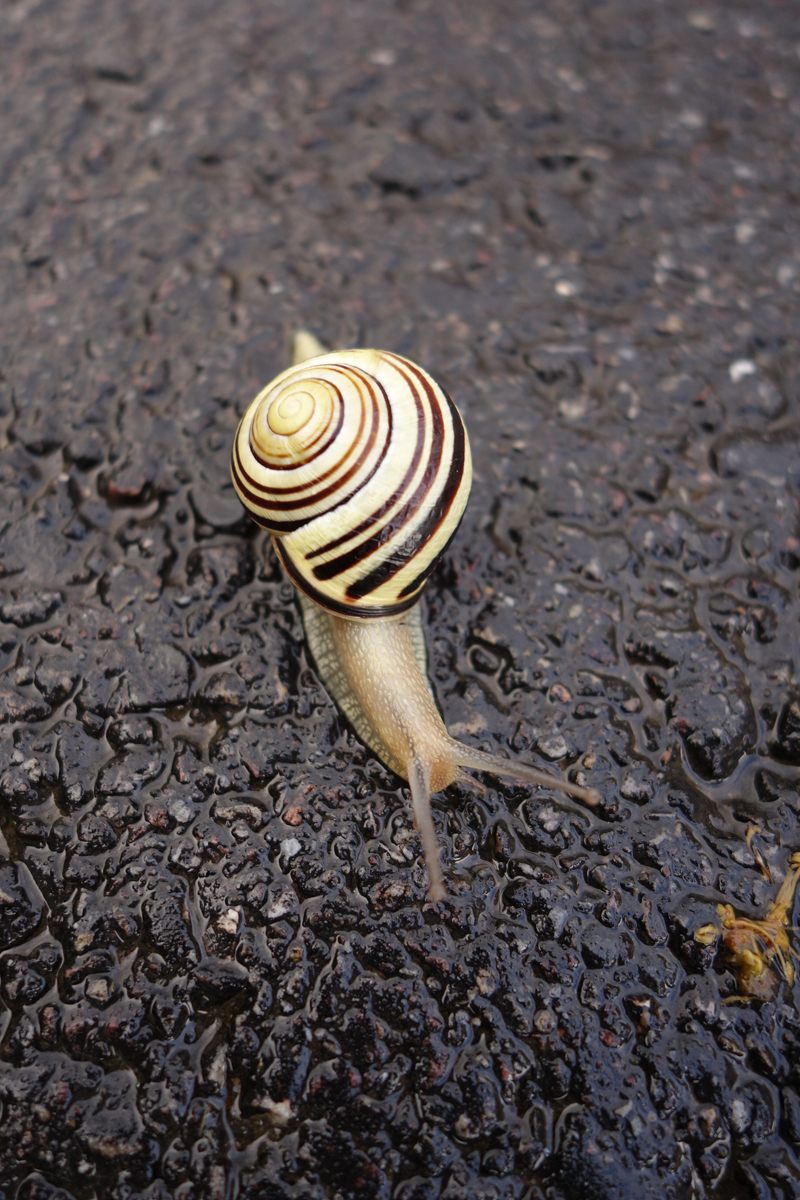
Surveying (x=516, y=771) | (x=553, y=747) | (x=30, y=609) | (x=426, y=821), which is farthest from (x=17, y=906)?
(x=553, y=747)

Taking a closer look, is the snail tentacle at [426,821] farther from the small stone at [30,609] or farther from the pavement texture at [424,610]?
the small stone at [30,609]

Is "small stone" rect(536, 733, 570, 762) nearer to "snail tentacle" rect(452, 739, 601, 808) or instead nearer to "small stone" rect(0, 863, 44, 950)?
"snail tentacle" rect(452, 739, 601, 808)

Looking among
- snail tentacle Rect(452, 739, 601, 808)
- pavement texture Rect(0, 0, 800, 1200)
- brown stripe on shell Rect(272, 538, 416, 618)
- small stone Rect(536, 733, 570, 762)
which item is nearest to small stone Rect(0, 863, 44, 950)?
pavement texture Rect(0, 0, 800, 1200)

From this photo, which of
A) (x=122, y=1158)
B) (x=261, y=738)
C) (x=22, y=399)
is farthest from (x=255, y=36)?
(x=122, y=1158)

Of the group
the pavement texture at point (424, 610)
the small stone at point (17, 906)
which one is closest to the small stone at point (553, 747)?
the pavement texture at point (424, 610)

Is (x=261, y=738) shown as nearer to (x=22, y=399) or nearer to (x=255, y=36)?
(x=22, y=399)

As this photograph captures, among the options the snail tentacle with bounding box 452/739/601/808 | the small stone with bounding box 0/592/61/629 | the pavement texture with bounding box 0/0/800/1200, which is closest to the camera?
the pavement texture with bounding box 0/0/800/1200
